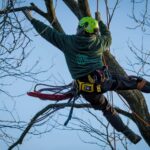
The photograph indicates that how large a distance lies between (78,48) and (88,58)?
0.55ft

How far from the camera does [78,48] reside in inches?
221

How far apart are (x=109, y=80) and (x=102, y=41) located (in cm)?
48

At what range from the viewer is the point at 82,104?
704 cm

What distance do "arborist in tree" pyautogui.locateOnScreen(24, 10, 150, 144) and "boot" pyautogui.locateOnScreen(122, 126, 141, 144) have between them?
1.03m

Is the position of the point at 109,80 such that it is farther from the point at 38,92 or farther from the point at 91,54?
the point at 38,92

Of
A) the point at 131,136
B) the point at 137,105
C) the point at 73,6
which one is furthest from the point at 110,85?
the point at 73,6

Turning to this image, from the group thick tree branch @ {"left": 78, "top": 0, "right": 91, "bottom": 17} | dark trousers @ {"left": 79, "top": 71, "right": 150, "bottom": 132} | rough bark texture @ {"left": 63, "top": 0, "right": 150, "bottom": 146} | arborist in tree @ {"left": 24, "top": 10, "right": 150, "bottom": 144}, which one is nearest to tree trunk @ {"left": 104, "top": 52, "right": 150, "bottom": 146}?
rough bark texture @ {"left": 63, "top": 0, "right": 150, "bottom": 146}

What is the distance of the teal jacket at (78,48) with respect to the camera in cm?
560

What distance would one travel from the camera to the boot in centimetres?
663

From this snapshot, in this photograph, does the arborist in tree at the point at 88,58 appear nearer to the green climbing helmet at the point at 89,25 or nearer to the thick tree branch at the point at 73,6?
the green climbing helmet at the point at 89,25

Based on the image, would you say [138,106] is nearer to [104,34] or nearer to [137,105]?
[137,105]

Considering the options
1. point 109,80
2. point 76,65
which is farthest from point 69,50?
point 109,80

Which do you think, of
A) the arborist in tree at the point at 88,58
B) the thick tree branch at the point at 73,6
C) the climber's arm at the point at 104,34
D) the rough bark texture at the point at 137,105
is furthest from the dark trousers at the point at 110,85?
the thick tree branch at the point at 73,6

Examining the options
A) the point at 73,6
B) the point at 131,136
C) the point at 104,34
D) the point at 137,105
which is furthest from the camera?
the point at 73,6
